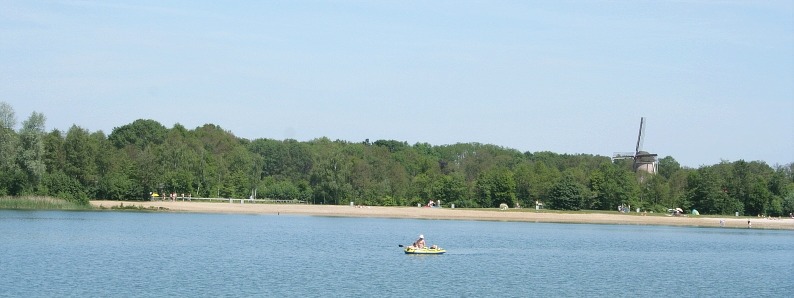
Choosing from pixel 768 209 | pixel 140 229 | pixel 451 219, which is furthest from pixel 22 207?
pixel 768 209

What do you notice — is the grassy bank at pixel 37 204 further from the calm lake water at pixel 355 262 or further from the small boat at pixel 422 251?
the small boat at pixel 422 251

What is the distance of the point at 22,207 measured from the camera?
276 ft

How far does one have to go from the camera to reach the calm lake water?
34.9 m

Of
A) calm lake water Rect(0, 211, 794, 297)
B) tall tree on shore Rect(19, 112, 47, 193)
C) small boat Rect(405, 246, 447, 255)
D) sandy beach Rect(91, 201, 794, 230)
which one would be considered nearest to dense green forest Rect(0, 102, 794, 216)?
tall tree on shore Rect(19, 112, 47, 193)

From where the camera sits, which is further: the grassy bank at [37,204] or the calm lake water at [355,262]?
the grassy bank at [37,204]

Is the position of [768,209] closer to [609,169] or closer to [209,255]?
[609,169]

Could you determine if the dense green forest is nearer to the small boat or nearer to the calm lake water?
the calm lake water

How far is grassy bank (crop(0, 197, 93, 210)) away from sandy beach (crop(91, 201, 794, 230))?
4092 mm

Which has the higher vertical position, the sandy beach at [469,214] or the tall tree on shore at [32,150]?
the tall tree on shore at [32,150]

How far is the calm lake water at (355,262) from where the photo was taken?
34906 mm

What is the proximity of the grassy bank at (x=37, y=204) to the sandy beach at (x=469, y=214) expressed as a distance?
4092 millimetres

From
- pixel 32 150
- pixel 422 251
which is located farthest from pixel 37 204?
pixel 422 251

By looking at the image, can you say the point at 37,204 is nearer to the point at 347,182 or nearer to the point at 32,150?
the point at 32,150

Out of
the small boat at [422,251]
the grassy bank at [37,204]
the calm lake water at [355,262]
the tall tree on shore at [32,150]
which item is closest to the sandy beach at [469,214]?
the grassy bank at [37,204]
